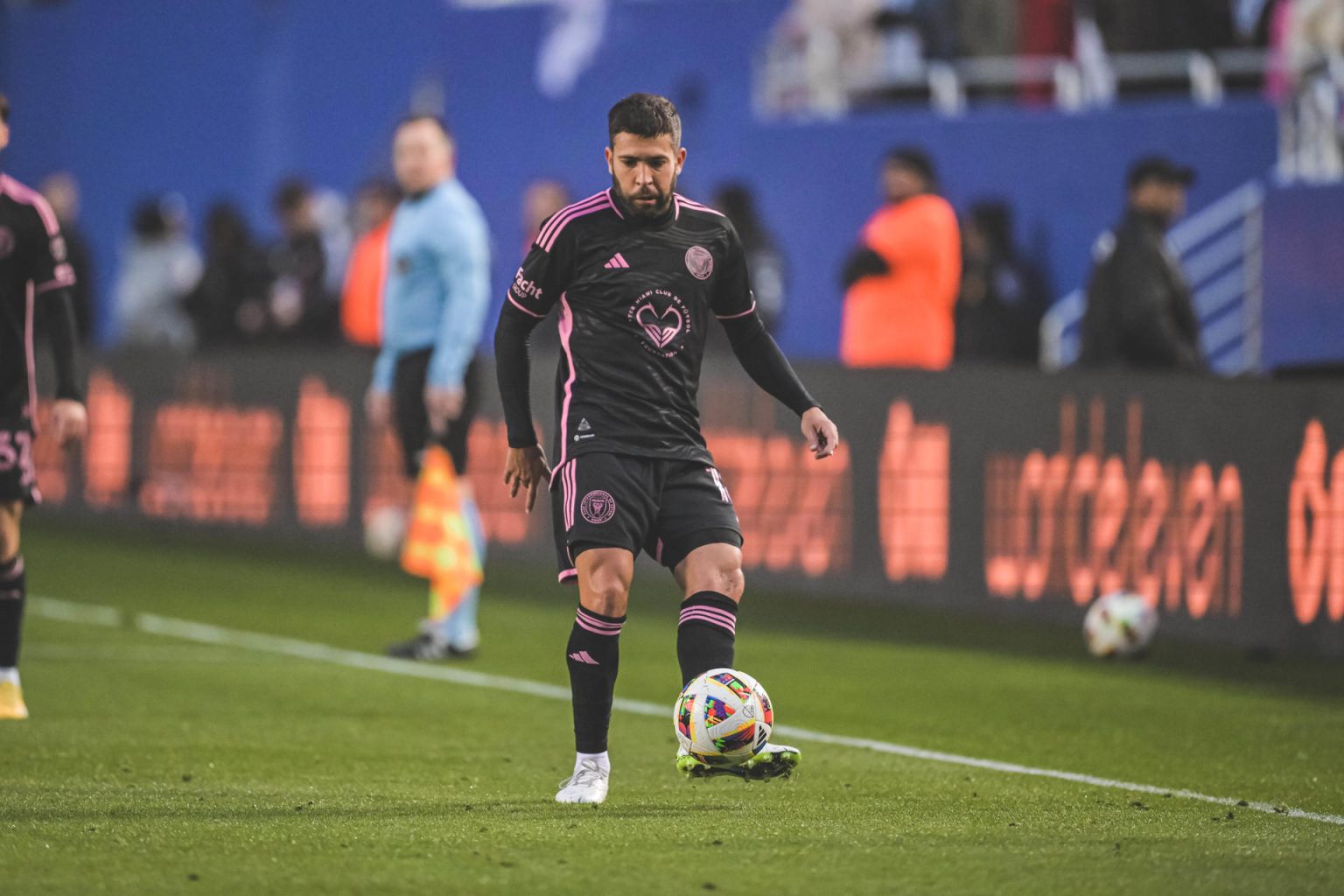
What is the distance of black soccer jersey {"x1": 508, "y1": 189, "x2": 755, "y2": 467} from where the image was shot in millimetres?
6770

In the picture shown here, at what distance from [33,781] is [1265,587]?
6.26 metres

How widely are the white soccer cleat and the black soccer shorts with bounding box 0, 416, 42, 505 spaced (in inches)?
104

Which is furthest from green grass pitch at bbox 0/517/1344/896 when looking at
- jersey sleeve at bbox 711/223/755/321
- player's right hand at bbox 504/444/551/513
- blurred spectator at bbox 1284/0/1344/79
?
blurred spectator at bbox 1284/0/1344/79

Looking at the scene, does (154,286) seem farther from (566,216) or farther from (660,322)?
(660,322)

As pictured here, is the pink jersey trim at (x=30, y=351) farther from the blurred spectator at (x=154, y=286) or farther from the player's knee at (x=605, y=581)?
the blurred spectator at (x=154, y=286)

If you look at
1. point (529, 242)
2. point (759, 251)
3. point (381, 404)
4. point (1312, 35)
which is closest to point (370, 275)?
point (529, 242)

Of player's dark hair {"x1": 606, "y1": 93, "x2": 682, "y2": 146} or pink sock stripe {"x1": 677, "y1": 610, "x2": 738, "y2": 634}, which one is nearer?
player's dark hair {"x1": 606, "y1": 93, "x2": 682, "y2": 146}

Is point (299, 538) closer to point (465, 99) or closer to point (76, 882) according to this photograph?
point (465, 99)

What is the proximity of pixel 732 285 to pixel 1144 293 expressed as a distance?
591 centimetres

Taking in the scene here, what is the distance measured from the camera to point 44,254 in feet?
27.7

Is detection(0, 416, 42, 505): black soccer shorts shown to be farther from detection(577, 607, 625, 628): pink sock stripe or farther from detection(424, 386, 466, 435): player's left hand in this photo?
detection(577, 607, 625, 628): pink sock stripe

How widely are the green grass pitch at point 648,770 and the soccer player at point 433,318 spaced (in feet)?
2.84

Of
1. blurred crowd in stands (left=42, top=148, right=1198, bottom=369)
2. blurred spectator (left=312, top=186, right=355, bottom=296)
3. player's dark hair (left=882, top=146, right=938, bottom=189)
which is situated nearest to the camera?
player's dark hair (left=882, top=146, right=938, bottom=189)

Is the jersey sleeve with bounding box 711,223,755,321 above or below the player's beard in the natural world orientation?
below
